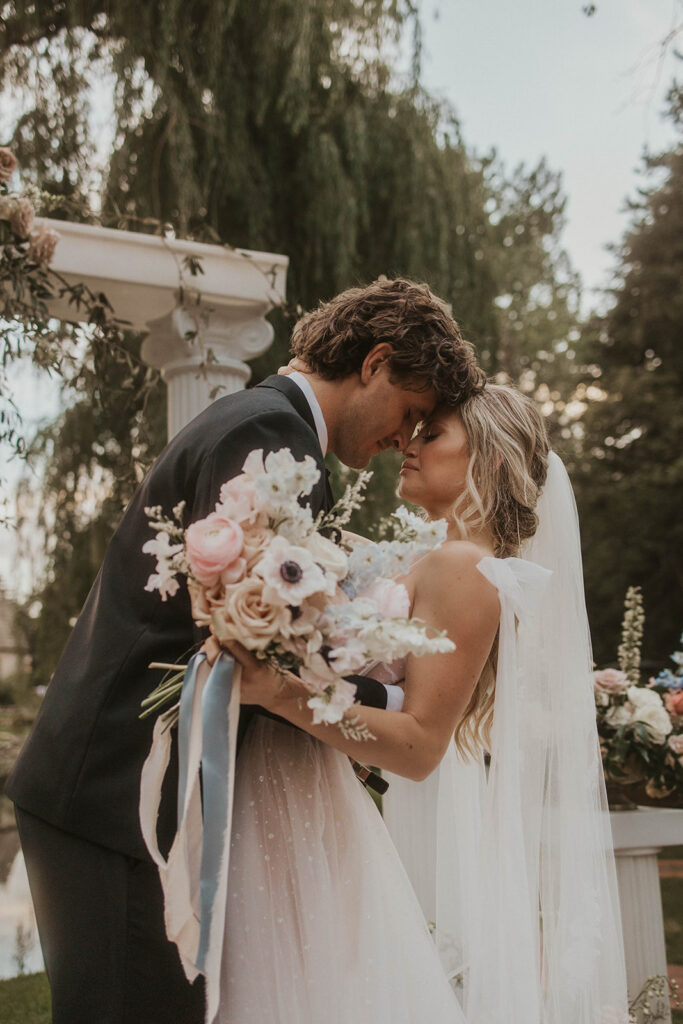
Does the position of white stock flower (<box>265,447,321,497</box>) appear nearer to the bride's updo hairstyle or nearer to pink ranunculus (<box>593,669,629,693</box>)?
the bride's updo hairstyle

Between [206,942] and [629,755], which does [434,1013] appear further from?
[629,755]

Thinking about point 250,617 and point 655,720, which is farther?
point 655,720

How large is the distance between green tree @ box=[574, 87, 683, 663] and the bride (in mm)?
13124

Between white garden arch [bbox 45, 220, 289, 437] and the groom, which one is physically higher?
white garden arch [bbox 45, 220, 289, 437]

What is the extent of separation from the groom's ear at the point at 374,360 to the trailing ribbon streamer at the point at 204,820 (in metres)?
0.94

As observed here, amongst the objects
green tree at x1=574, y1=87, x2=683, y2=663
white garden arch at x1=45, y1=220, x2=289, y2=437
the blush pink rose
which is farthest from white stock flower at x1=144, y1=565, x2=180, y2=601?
green tree at x1=574, y1=87, x2=683, y2=663

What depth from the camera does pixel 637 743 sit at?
145 inches

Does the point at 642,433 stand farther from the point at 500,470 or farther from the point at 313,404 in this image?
the point at 313,404

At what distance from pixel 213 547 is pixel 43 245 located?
242 cm

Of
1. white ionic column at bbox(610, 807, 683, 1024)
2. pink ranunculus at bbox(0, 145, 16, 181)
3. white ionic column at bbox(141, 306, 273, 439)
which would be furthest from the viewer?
white ionic column at bbox(141, 306, 273, 439)

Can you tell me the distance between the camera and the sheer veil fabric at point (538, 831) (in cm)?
220

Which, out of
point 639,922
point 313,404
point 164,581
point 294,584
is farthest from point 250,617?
point 639,922

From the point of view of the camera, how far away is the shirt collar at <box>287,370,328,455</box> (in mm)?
2172

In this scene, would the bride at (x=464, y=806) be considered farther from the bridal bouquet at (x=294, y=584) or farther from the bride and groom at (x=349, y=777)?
the bridal bouquet at (x=294, y=584)
